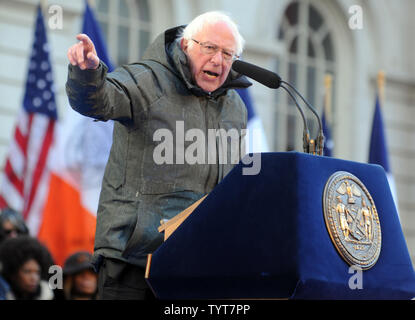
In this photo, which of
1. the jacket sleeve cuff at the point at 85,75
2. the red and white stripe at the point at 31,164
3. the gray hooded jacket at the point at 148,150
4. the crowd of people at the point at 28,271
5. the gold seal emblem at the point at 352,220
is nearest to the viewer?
the gold seal emblem at the point at 352,220

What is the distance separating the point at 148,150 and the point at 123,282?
1.49 feet

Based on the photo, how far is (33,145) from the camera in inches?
312

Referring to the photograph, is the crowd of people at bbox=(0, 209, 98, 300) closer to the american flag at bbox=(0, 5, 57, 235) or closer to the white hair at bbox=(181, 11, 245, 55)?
the american flag at bbox=(0, 5, 57, 235)

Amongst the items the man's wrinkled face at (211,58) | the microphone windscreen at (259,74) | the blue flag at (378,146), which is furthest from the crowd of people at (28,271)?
the blue flag at (378,146)

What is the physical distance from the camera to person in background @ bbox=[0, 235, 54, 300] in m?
5.80

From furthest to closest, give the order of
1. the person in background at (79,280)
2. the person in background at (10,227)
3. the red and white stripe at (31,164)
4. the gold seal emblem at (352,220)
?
the red and white stripe at (31,164), the person in background at (10,227), the person in background at (79,280), the gold seal emblem at (352,220)

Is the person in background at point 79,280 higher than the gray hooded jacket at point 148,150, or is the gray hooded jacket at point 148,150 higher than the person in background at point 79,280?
the gray hooded jacket at point 148,150

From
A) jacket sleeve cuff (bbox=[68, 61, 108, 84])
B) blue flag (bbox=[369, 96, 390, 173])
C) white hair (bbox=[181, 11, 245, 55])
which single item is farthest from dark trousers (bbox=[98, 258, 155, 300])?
blue flag (bbox=[369, 96, 390, 173])

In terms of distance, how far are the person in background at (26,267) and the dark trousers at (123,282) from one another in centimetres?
278

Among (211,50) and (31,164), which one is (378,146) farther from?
(211,50)

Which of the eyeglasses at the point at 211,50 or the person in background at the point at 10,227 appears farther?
the person in background at the point at 10,227

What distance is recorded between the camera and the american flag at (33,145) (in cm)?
792

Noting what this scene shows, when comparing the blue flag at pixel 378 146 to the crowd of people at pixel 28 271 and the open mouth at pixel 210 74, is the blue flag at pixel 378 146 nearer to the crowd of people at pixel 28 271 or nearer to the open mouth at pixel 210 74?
→ the crowd of people at pixel 28 271
